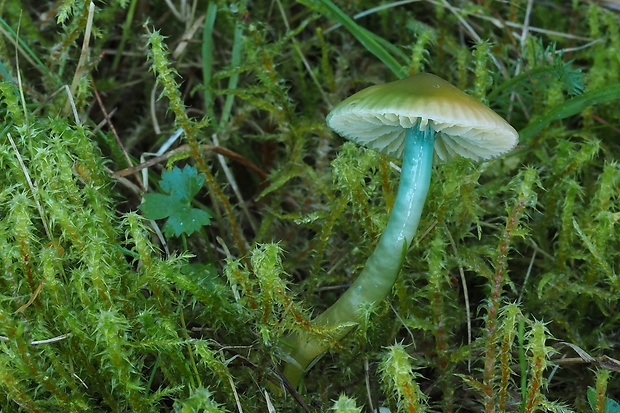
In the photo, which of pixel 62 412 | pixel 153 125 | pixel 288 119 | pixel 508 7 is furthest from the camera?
pixel 508 7

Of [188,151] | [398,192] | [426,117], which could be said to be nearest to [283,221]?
[188,151]

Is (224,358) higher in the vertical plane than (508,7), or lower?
lower

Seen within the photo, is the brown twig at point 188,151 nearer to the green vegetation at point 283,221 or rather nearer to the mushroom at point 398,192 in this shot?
the green vegetation at point 283,221

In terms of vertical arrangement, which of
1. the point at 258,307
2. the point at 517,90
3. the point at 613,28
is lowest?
the point at 258,307

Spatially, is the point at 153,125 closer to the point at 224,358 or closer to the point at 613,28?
the point at 224,358

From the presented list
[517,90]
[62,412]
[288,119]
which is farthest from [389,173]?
[62,412]
